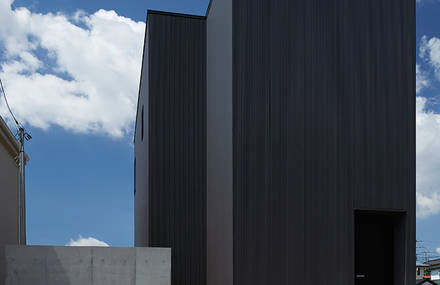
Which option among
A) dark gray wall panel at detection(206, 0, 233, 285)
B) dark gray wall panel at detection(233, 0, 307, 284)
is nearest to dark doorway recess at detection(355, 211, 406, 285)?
dark gray wall panel at detection(233, 0, 307, 284)

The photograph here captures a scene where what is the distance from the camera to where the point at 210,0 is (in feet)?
26.3

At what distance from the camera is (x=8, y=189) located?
7.37 m

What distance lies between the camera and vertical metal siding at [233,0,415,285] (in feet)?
19.4

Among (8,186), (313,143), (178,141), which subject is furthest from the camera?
(178,141)

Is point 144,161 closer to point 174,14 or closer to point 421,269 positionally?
point 174,14

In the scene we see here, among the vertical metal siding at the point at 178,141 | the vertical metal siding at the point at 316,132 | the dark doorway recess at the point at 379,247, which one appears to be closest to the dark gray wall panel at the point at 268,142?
the vertical metal siding at the point at 316,132

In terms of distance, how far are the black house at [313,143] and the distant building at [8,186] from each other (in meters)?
3.20

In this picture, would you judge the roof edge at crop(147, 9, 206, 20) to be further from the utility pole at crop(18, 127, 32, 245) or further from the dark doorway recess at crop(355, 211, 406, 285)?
the dark doorway recess at crop(355, 211, 406, 285)

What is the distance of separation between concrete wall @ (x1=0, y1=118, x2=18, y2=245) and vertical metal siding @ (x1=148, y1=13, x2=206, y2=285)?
2303 millimetres

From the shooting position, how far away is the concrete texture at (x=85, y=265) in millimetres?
5727

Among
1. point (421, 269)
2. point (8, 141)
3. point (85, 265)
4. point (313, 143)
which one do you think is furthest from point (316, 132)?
point (421, 269)

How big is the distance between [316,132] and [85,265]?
3.53 meters

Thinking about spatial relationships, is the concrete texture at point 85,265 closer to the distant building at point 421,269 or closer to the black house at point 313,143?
the black house at point 313,143

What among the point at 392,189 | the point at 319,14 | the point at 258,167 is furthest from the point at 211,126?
the point at 392,189
